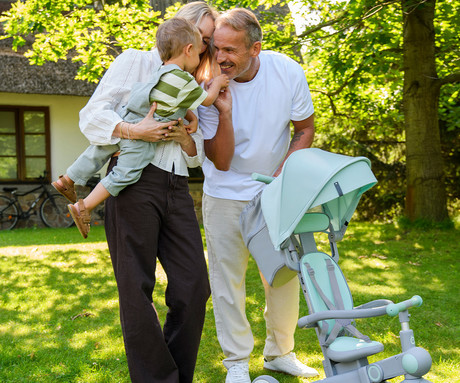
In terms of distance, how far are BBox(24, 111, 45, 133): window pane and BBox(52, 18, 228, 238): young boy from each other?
33.2 feet

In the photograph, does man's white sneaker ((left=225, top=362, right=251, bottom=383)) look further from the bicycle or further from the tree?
the bicycle

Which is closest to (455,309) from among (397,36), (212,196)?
(212,196)

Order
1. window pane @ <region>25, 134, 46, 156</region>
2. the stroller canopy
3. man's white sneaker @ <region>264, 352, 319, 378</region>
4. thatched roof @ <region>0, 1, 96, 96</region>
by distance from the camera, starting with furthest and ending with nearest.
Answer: window pane @ <region>25, 134, 46, 156</region> → thatched roof @ <region>0, 1, 96, 96</region> → man's white sneaker @ <region>264, 352, 319, 378</region> → the stroller canopy

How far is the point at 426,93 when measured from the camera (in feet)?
29.7

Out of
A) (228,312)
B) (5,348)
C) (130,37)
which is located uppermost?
(130,37)

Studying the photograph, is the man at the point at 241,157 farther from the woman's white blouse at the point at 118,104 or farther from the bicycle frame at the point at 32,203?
the bicycle frame at the point at 32,203

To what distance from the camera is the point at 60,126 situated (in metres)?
12.3

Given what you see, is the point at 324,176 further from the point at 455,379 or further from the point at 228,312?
the point at 455,379

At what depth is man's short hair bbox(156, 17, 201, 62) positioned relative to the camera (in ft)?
8.61

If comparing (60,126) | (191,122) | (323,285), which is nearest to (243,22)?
(191,122)

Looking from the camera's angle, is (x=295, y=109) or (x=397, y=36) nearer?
(x=295, y=109)

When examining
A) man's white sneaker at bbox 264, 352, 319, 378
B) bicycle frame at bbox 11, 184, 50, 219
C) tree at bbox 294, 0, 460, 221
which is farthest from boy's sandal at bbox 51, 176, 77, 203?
bicycle frame at bbox 11, 184, 50, 219

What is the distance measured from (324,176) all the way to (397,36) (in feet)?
27.6

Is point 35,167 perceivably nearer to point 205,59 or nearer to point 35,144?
point 35,144
